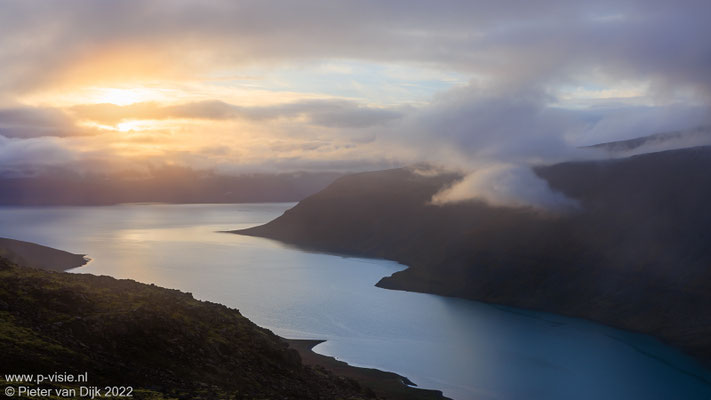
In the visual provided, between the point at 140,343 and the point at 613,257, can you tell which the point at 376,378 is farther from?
the point at 613,257

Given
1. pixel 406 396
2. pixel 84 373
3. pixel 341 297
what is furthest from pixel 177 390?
pixel 341 297

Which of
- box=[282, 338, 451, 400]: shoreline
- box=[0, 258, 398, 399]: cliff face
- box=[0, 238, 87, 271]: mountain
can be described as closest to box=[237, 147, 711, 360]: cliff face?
box=[282, 338, 451, 400]: shoreline

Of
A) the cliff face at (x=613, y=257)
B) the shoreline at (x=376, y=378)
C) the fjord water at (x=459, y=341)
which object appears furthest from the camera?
the cliff face at (x=613, y=257)

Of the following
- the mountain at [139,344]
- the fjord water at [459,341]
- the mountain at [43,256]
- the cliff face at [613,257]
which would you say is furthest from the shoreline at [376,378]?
the mountain at [43,256]

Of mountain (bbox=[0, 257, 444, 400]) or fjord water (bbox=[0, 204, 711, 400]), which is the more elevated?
mountain (bbox=[0, 257, 444, 400])

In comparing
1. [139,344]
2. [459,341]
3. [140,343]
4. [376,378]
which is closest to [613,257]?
[459,341]

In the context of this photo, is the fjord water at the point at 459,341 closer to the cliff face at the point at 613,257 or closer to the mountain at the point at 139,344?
the cliff face at the point at 613,257

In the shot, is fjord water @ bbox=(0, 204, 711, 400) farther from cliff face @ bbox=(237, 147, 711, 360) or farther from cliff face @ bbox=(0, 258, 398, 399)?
cliff face @ bbox=(0, 258, 398, 399)
